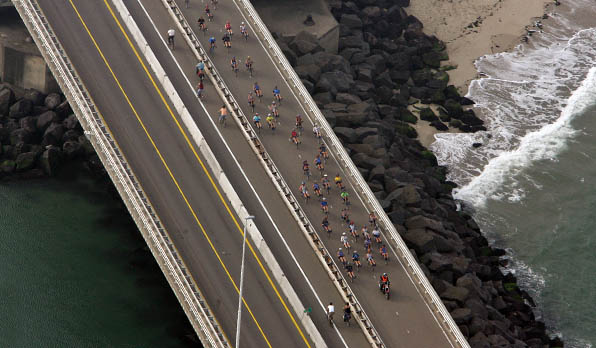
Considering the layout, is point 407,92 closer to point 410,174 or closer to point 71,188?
point 410,174

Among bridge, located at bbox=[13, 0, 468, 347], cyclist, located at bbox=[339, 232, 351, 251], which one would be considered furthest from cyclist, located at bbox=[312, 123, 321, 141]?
cyclist, located at bbox=[339, 232, 351, 251]

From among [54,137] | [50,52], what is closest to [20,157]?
[54,137]

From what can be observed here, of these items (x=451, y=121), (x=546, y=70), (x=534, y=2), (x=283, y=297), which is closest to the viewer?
(x=283, y=297)

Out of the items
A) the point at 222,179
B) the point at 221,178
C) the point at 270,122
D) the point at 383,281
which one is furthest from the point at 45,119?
the point at 383,281

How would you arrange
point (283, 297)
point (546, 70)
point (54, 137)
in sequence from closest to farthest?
point (283, 297) → point (54, 137) → point (546, 70)

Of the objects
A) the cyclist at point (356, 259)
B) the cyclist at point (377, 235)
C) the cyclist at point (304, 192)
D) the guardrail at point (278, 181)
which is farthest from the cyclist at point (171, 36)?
the cyclist at point (356, 259)

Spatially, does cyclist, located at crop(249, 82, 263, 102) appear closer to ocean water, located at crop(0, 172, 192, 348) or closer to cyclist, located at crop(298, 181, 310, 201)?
cyclist, located at crop(298, 181, 310, 201)

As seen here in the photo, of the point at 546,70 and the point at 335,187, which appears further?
the point at 546,70
